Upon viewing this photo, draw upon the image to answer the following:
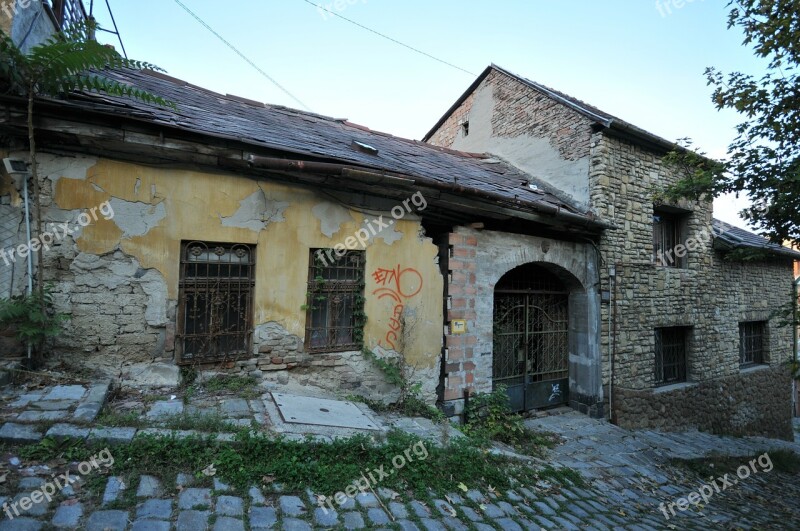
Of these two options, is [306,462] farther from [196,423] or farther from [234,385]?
[234,385]

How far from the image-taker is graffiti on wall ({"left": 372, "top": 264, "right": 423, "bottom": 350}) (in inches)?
203

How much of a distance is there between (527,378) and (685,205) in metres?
5.04

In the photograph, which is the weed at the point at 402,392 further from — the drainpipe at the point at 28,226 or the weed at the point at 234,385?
the drainpipe at the point at 28,226

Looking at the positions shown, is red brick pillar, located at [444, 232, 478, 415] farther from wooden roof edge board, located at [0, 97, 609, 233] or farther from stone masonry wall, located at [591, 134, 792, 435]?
stone masonry wall, located at [591, 134, 792, 435]

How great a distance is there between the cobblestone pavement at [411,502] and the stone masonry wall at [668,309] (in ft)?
5.71

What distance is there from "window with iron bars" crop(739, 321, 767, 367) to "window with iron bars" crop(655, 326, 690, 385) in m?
2.75

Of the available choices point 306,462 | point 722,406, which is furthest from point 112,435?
point 722,406

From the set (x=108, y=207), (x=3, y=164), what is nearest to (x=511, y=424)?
(x=108, y=207)

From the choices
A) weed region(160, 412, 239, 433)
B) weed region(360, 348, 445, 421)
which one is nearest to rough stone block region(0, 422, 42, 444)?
weed region(160, 412, 239, 433)

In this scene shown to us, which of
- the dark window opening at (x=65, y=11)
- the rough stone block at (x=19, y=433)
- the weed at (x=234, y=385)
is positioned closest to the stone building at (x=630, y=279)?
the weed at (x=234, y=385)

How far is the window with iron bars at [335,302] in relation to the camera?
4816mm

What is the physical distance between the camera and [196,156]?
413 centimetres

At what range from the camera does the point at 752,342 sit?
1034 cm

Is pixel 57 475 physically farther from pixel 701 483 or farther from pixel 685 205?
pixel 685 205
